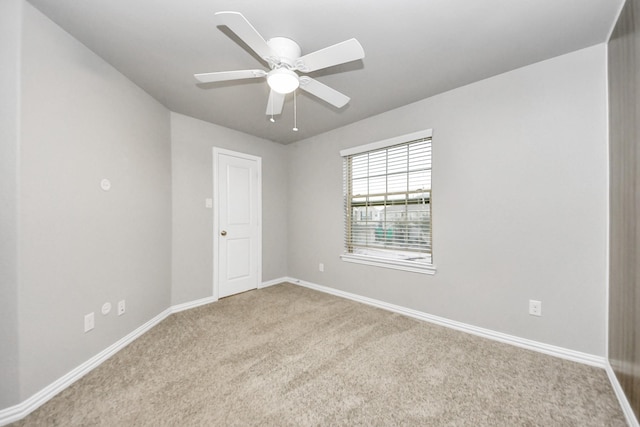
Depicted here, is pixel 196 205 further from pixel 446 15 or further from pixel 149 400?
pixel 446 15

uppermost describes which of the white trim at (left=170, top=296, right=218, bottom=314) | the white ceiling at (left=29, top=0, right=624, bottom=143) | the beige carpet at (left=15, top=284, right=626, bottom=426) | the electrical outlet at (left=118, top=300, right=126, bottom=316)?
the white ceiling at (left=29, top=0, right=624, bottom=143)

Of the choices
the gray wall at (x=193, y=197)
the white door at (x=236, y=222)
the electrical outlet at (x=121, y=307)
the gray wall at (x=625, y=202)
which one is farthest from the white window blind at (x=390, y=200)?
the electrical outlet at (x=121, y=307)

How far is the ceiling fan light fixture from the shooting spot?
5.46 ft

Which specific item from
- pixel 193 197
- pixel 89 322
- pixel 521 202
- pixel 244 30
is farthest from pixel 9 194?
pixel 521 202

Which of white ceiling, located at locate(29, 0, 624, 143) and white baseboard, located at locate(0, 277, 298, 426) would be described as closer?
white baseboard, located at locate(0, 277, 298, 426)

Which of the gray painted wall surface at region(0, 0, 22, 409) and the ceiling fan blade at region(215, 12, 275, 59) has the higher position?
the ceiling fan blade at region(215, 12, 275, 59)

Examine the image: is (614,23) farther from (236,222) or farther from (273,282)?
(273,282)

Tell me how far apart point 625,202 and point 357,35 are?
201 cm

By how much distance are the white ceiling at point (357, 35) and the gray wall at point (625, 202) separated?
27 cm

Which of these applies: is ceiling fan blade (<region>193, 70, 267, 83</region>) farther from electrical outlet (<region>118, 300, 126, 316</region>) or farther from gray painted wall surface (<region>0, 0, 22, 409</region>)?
electrical outlet (<region>118, 300, 126, 316</region>)

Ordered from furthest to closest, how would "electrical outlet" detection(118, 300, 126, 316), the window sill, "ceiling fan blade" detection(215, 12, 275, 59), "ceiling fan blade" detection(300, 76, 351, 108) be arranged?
the window sill, "electrical outlet" detection(118, 300, 126, 316), "ceiling fan blade" detection(300, 76, 351, 108), "ceiling fan blade" detection(215, 12, 275, 59)

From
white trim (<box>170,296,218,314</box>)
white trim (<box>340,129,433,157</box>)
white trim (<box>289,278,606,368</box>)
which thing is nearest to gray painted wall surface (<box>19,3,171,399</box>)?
white trim (<box>170,296,218,314</box>)

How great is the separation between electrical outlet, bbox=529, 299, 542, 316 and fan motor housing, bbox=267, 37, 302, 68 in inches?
105

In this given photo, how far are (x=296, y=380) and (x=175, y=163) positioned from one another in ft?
8.97
